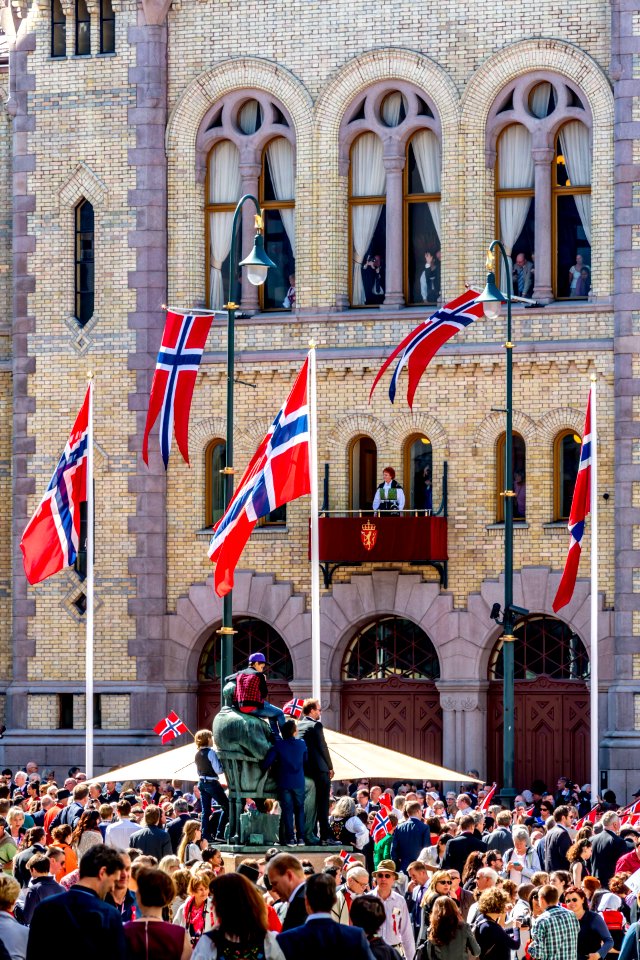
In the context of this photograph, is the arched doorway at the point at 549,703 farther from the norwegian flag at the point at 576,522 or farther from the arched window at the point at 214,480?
the arched window at the point at 214,480

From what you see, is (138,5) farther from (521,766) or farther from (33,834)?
(33,834)

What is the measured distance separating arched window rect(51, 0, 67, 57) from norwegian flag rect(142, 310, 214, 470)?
9768mm

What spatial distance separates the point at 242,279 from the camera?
43.5 meters

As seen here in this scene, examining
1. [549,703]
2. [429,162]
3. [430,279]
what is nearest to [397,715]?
[549,703]

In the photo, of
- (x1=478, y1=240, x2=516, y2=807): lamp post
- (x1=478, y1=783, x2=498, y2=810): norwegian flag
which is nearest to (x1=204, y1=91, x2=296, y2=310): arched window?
(x1=478, y1=240, x2=516, y2=807): lamp post

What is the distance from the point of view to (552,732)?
4047 cm

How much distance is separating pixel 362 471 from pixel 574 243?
18.8 ft

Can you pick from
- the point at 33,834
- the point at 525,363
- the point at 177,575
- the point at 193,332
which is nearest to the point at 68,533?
the point at 193,332

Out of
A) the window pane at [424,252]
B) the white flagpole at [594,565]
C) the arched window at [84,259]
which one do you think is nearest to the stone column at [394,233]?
the window pane at [424,252]

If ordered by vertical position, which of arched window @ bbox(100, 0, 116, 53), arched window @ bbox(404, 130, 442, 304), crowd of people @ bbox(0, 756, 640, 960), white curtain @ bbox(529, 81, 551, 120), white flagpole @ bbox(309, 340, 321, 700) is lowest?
crowd of people @ bbox(0, 756, 640, 960)

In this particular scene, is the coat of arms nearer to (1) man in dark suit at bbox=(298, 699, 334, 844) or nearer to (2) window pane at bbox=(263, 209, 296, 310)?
(2) window pane at bbox=(263, 209, 296, 310)

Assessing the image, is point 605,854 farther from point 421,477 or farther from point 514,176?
point 514,176

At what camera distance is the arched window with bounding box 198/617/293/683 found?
1667 inches

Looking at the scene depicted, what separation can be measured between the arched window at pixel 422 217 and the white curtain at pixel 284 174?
2274 millimetres
